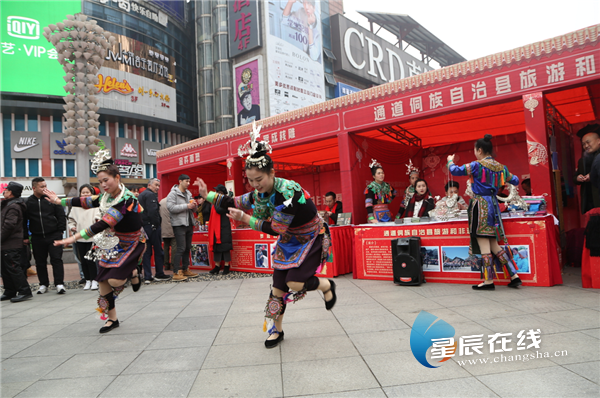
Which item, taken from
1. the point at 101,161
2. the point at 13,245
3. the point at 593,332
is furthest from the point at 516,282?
the point at 13,245

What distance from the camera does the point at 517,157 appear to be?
8375 millimetres

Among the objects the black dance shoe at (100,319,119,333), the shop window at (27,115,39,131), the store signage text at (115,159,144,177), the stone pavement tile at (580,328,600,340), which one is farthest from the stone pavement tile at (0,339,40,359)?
the shop window at (27,115,39,131)

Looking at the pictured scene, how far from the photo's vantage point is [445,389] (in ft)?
6.32

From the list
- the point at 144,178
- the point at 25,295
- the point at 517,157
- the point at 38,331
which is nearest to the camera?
the point at 38,331

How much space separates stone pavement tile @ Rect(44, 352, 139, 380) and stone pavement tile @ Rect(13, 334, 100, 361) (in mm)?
234

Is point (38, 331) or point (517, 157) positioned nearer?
point (38, 331)

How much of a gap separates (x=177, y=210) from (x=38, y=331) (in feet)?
9.55

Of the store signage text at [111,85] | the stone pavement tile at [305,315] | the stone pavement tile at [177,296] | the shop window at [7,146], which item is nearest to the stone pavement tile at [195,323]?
the stone pavement tile at [305,315]

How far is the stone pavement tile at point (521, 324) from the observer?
276cm

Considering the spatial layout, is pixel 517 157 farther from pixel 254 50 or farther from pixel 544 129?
pixel 254 50

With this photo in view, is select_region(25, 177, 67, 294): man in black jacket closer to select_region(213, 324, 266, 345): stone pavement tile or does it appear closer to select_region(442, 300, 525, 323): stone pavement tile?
select_region(213, 324, 266, 345): stone pavement tile

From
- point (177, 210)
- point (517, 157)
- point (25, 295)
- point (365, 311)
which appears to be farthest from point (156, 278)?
point (517, 157)

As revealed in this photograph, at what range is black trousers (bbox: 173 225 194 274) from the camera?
21.1ft

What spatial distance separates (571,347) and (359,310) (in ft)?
5.97
